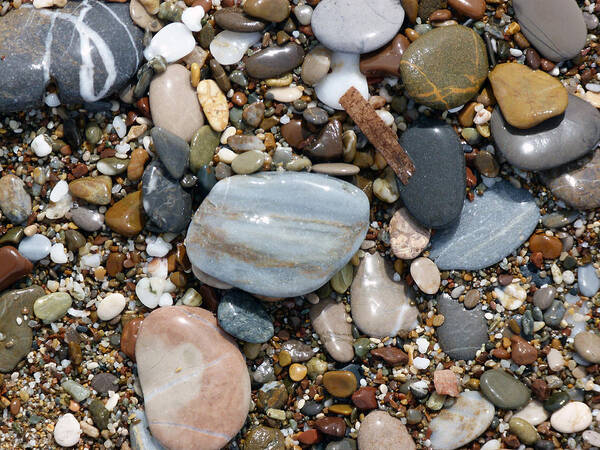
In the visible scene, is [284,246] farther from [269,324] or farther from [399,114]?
[399,114]

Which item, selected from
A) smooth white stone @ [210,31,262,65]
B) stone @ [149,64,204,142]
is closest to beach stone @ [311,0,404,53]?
smooth white stone @ [210,31,262,65]

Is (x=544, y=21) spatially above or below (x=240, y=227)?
above

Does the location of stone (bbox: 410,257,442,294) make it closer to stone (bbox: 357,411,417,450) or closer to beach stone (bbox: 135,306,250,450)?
stone (bbox: 357,411,417,450)

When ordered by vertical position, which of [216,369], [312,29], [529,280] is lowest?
[216,369]

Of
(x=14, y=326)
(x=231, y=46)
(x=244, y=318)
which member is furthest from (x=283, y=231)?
(x=14, y=326)

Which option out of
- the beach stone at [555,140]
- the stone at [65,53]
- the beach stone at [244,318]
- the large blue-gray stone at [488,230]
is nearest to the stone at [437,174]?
the large blue-gray stone at [488,230]

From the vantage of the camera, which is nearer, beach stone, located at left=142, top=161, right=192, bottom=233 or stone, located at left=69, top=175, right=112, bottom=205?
beach stone, located at left=142, top=161, right=192, bottom=233

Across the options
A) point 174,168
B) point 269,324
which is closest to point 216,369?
point 269,324
